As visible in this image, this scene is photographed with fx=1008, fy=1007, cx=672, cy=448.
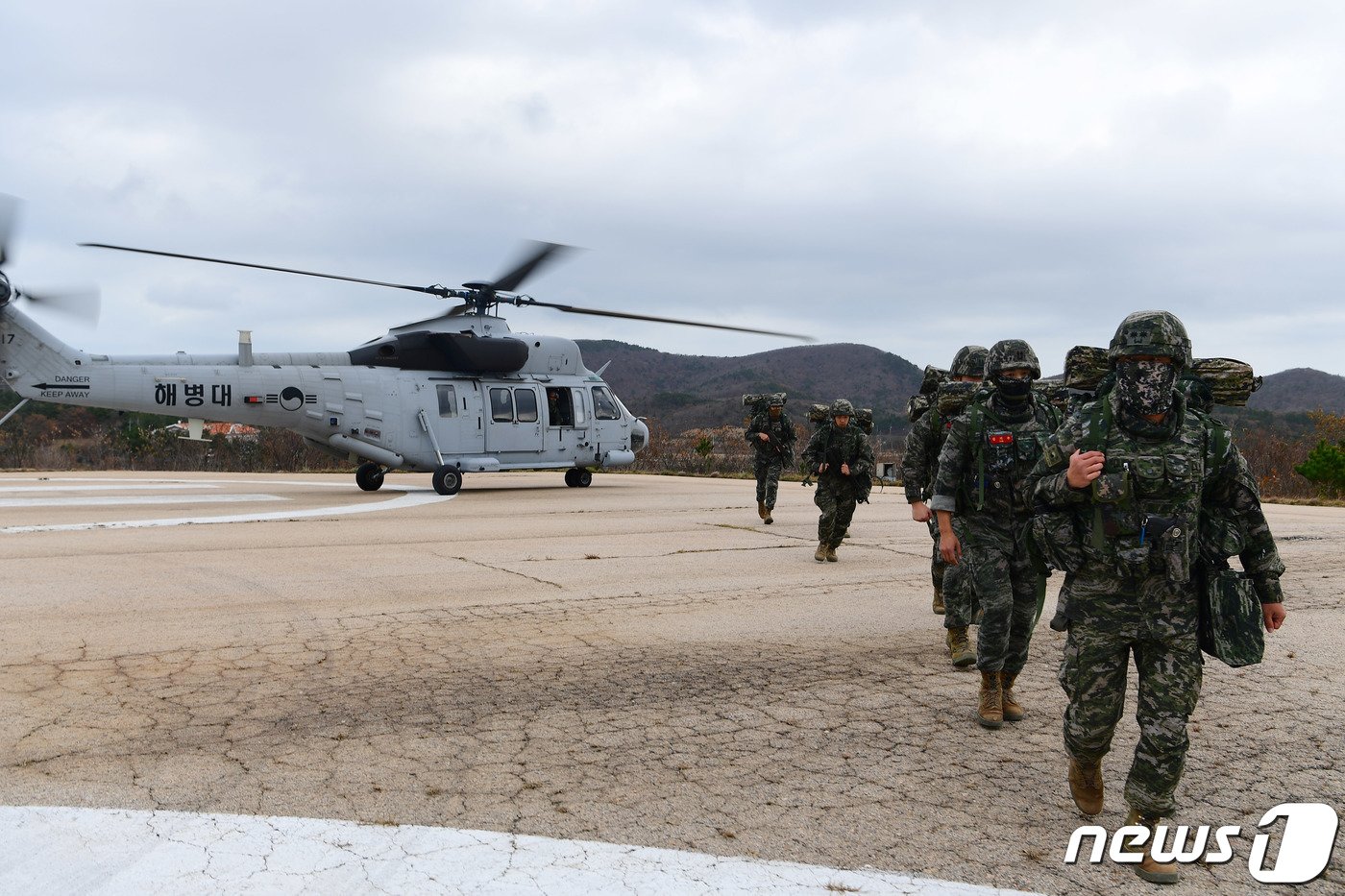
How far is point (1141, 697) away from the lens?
354 centimetres

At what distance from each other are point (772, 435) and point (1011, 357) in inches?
347

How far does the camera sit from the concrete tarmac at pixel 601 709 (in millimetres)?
3682

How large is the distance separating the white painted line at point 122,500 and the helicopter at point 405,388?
3.57 feet

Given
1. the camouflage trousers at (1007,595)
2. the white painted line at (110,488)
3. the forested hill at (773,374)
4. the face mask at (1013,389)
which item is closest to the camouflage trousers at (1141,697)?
the camouflage trousers at (1007,595)

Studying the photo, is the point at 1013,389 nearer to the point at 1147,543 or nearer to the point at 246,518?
the point at 1147,543

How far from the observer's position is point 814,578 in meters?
9.46

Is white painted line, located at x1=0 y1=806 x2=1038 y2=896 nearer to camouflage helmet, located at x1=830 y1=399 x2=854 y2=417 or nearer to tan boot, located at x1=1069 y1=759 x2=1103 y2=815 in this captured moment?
tan boot, located at x1=1069 y1=759 x2=1103 y2=815

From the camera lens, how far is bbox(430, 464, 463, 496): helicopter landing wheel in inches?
709

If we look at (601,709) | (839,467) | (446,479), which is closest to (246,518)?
(446,479)

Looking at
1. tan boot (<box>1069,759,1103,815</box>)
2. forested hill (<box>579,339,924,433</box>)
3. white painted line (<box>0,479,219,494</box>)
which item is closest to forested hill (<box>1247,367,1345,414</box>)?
forested hill (<box>579,339,924,433</box>)

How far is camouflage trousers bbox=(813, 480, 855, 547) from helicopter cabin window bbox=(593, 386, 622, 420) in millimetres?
10450

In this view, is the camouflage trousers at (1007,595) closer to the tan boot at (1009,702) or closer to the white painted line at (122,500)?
the tan boot at (1009,702)

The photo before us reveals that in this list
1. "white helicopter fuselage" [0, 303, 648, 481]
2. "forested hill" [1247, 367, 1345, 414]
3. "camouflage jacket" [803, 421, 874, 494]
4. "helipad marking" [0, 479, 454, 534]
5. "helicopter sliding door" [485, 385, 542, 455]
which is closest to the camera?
"camouflage jacket" [803, 421, 874, 494]

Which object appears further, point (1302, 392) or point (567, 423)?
point (1302, 392)
